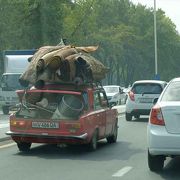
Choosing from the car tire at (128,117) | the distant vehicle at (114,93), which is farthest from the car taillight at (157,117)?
the distant vehicle at (114,93)

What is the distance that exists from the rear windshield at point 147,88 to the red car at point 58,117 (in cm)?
1137

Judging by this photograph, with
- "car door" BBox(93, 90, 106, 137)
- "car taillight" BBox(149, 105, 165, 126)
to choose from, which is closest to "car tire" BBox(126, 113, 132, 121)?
"car door" BBox(93, 90, 106, 137)

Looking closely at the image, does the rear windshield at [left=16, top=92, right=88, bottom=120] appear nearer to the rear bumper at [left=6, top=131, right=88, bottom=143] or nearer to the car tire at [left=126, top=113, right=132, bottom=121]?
the rear bumper at [left=6, top=131, right=88, bottom=143]

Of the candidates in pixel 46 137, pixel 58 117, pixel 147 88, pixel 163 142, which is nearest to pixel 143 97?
pixel 147 88

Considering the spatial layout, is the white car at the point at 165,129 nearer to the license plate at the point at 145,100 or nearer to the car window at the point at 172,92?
the car window at the point at 172,92

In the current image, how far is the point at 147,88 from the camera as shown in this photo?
26.0 m

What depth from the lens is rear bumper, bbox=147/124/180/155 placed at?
10.1 m

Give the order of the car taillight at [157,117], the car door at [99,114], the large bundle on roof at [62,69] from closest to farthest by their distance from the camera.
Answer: the car taillight at [157,117]
the large bundle on roof at [62,69]
the car door at [99,114]

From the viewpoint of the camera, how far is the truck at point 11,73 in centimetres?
3173

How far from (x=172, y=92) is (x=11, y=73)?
2204cm

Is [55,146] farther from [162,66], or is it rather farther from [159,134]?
[162,66]

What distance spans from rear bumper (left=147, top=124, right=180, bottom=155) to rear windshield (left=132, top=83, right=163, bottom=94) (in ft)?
50.9

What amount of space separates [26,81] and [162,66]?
239 ft

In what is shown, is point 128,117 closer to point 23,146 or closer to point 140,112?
point 140,112
